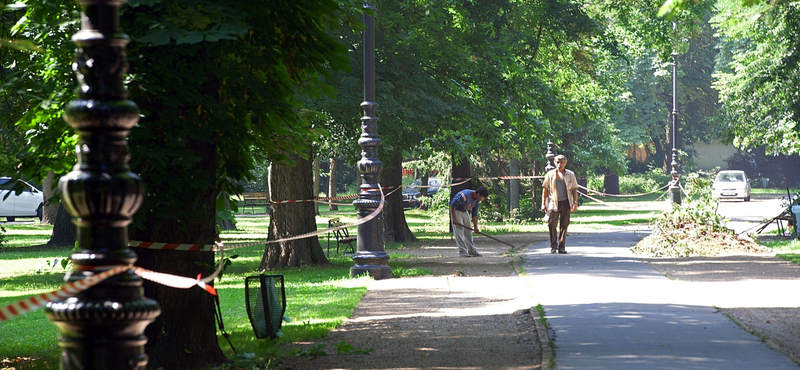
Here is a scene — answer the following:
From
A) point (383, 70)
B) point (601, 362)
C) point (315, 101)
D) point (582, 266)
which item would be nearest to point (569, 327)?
point (601, 362)

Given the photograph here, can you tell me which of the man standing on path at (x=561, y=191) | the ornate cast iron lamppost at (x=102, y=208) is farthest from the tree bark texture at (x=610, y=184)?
the ornate cast iron lamppost at (x=102, y=208)

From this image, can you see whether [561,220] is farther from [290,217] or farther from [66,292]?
[66,292]

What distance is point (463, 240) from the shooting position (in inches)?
728

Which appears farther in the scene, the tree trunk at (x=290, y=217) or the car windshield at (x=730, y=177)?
the car windshield at (x=730, y=177)

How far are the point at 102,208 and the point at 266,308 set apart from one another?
5.03 meters

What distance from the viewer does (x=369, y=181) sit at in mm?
14383

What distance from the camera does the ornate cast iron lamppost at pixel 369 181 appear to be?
1396 cm

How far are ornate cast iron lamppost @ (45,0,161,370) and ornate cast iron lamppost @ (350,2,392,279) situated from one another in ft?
34.1

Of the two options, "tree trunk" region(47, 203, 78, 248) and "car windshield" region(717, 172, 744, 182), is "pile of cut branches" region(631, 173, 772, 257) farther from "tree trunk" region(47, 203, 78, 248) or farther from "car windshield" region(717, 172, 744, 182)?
"car windshield" region(717, 172, 744, 182)

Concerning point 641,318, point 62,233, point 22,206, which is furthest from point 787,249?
point 22,206

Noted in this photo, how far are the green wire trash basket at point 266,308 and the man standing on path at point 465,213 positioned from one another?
9385 mm

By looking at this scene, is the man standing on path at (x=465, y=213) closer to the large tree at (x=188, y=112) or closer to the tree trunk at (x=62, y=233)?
the large tree at (x=188, y=112)

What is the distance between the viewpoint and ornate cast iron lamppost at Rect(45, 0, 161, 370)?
3.28m

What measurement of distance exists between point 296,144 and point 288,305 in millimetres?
3798
